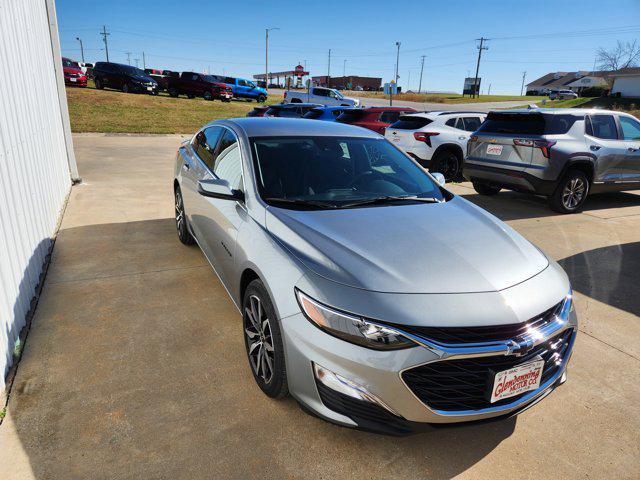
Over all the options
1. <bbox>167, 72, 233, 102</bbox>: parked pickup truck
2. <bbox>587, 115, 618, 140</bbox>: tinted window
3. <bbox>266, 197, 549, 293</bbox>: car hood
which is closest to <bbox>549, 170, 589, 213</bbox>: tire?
<bbox>587, 115, 618, 140</bbox>: tinted window

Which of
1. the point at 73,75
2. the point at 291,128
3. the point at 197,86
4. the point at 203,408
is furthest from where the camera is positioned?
the point at 197,86

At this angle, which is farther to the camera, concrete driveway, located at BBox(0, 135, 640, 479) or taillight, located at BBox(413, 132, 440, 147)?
taillight, located at BBox(413, 132, 440, 147)

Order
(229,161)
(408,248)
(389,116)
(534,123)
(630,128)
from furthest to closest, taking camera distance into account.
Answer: (389,116), (630,128), (534,123), (229,161), (408,248)

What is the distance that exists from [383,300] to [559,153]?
6150mm

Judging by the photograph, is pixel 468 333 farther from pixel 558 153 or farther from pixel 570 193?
pixel 570 193

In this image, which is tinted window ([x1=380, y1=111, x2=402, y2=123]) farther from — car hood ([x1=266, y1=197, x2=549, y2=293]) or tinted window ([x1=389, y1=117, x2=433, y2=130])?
car hood ([x1=266, y1=197, x2=549, y2=293])

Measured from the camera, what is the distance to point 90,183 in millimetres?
8430

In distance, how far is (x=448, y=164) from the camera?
32.5 feet

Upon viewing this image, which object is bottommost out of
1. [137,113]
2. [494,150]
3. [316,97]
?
[137,113]

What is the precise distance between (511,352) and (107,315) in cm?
304

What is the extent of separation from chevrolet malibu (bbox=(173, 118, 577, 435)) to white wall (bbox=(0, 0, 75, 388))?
1.48 meters

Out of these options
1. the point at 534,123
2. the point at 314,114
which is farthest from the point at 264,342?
the point at 314,114

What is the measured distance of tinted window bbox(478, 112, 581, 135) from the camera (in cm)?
702

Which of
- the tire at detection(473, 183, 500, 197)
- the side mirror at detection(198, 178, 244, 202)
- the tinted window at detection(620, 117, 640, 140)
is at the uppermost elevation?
the tinted window at detection(620, 117, 640, 140)
